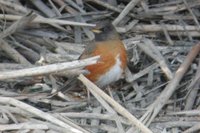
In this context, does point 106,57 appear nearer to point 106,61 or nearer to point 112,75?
point 106,61

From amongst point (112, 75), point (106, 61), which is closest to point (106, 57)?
point (106, 61)

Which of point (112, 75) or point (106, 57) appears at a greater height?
point (106, 57)

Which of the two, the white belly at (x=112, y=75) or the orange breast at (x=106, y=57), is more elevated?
the orange breast at (x=106, y=57)

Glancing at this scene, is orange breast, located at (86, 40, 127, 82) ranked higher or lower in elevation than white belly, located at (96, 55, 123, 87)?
higher

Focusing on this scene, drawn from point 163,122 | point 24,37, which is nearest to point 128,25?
point 24,37
